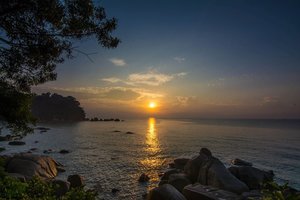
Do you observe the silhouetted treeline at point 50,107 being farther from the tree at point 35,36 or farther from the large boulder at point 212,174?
the tree at point 35,36

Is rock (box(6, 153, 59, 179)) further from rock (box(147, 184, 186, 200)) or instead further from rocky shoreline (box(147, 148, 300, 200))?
rocky shoreline (box(147, 148, 300, 200))

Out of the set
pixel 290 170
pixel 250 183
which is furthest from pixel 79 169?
pixel 290 170

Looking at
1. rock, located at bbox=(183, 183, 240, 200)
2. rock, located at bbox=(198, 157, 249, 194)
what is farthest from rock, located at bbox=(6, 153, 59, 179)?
rock, located at bbox=(198, 157, 249, 194)

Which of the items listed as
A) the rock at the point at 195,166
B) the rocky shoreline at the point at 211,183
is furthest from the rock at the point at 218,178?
the rock at the point at 195,166

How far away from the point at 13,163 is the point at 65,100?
183m

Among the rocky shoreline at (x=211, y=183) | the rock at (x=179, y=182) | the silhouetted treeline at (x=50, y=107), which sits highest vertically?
the silhouetted treeline at (x=50, y=107)

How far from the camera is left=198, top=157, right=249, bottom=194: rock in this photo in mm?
22141

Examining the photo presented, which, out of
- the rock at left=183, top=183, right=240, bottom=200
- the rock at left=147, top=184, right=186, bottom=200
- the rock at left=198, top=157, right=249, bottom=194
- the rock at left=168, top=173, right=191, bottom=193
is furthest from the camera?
the rock at left=168, top=173, right=191, bottom=193

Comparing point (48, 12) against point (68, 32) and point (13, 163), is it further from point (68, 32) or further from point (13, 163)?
point (13, 163)

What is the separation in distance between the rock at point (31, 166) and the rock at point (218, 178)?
17567mm

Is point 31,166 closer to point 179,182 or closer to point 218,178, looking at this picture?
point 179,182

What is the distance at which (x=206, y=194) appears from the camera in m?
19.1

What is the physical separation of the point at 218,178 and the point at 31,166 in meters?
20.1

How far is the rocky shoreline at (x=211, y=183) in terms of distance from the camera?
18.9 metres
